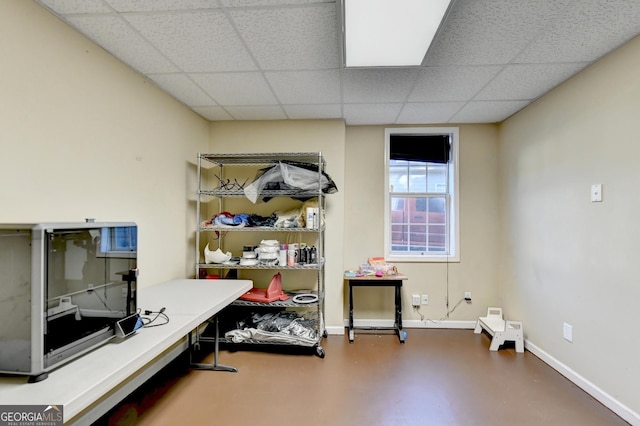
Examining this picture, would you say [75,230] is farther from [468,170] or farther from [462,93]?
[468,170]

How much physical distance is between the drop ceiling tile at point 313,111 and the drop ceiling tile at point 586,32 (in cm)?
156

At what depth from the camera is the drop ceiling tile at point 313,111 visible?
9.22 feet

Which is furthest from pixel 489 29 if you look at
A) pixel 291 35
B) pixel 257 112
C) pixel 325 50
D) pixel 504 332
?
pixel 504 332

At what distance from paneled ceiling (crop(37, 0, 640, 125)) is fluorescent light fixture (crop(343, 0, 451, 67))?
0.09 metres

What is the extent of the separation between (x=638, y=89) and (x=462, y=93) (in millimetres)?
1087

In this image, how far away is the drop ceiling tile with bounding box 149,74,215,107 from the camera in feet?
7.30

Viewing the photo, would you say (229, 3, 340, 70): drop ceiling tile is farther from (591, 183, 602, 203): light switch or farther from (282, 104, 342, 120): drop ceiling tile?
(591, 183, 602, 203): light switch

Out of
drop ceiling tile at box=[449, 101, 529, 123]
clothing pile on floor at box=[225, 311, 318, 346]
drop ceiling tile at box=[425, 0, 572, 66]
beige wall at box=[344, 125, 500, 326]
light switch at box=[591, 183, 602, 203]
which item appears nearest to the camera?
drop ceiling tile at box=[425, 0, 572, 66]

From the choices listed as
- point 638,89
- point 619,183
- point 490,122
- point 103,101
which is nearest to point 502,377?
point 619,183

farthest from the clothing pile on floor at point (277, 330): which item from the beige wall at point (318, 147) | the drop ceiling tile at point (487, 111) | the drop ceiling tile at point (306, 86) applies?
the drop ceiling tile at point (487, 111)

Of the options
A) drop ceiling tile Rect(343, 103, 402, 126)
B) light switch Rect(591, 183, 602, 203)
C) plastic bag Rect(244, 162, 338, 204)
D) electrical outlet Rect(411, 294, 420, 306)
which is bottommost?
electrical outlet Rect(411, 294, 420, 306)

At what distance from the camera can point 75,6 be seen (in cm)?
148

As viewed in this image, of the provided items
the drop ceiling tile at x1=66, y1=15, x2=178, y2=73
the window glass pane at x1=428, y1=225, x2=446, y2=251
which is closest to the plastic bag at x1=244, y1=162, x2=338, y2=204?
the drop ceiling tile at x1=66, y1=15, x2=178, y2=73

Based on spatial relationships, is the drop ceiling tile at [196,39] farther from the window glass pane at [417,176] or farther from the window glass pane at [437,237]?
the window glass pane at [437,237]
